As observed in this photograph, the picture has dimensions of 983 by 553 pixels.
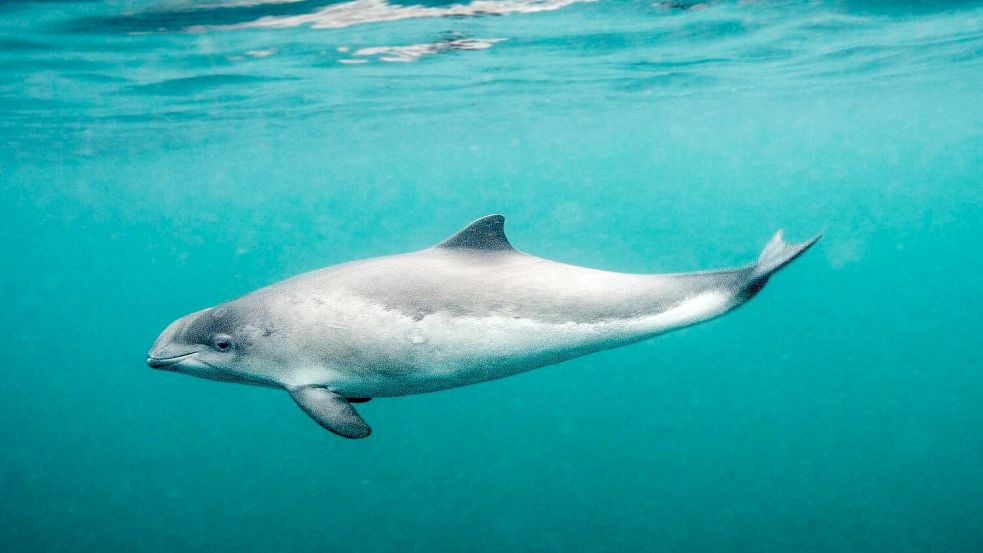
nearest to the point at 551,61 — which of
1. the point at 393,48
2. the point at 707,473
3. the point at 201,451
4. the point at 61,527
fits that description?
the point at 393,48

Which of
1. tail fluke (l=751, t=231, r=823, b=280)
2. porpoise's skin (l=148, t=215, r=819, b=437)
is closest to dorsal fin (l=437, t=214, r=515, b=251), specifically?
porpoise's skin (l=148, t=215, r=819, b=437)

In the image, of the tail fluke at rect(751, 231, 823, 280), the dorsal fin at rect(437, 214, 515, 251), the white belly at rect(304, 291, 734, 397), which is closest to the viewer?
the tail fluke at rect(751, 231, 823, 280)

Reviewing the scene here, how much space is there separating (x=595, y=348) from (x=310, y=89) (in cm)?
1735

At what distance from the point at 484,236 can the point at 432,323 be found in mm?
1013

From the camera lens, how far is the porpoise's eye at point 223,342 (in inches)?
170

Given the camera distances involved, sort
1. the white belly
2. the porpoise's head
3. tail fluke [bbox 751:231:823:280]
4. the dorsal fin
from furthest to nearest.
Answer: the dorsal fin → the porpoise's head → the white belly → tail fluke [bbox 751:231:823:280]

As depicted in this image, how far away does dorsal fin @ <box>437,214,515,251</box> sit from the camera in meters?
4.81

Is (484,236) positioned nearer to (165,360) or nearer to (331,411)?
(331,411)

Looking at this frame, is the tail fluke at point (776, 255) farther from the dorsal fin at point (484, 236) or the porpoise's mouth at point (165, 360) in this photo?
the porpoise's mouth at point (165, 360)

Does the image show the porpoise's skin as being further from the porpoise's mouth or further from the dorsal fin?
the dorsal fin

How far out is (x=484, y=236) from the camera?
4844 mm

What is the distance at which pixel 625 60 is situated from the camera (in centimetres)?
1839

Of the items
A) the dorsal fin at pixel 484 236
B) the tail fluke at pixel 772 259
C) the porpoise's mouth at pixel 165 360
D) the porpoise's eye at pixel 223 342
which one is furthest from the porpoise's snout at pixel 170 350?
the tail fluke at pixel 772 259

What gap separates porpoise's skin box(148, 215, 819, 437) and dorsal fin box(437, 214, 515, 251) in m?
0.36
